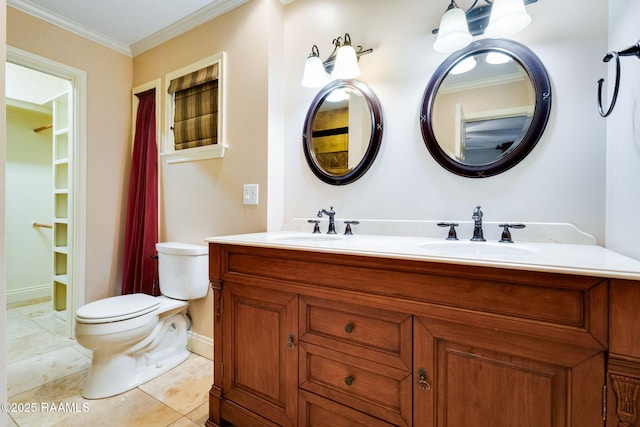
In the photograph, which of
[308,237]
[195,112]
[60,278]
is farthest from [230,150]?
[60,278]

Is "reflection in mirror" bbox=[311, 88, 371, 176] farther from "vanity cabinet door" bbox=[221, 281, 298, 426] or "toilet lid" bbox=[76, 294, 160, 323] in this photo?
"toilet lid" bbox=[76, 294, 160, 323]

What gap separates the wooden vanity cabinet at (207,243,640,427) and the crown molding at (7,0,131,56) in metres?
2.13

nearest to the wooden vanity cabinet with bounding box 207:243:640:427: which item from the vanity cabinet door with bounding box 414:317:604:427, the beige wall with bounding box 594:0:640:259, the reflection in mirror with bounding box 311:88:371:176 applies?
the vanity cabinet door with bounding box 414:317:604:427

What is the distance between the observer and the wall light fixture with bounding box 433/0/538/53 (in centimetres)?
108

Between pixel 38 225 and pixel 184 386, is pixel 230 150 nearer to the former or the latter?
pixel 184 386

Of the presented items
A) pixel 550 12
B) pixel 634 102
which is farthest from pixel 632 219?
pixel 550 12

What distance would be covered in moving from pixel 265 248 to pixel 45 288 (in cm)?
359

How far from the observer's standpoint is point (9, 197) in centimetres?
296

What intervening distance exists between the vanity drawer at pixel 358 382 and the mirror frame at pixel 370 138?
90cm

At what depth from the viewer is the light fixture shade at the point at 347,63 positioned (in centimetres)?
147

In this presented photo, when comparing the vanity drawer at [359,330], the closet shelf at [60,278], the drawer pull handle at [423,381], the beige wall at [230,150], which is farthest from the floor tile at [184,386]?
the closet shelf at [60,278]

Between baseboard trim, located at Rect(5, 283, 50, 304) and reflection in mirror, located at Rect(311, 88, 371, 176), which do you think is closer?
reflection in mirror, located at Rect(311, 88, 371, 176)

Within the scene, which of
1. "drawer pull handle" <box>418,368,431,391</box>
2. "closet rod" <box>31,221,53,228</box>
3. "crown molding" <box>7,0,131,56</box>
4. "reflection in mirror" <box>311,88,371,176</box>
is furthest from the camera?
"closet rod" <box>31,221,53,228</box>

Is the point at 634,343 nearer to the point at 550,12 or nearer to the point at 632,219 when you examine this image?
the point at 632,219
